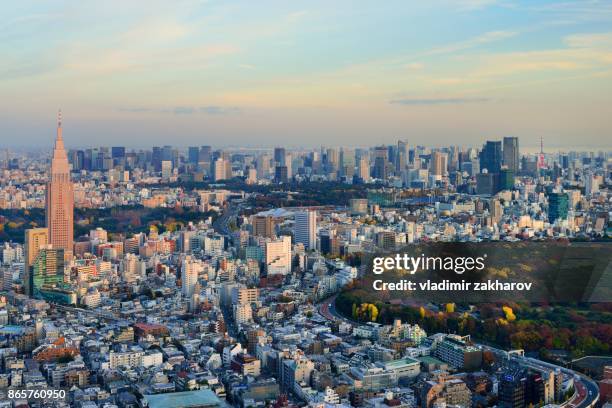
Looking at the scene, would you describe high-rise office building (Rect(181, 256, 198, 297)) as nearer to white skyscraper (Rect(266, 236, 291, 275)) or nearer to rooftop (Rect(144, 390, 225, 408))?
white skyscraper (Rect(266, 236, 291, 275))

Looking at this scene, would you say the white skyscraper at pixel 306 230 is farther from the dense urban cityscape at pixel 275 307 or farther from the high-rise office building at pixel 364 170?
the high-rise office building at pixel 364 170

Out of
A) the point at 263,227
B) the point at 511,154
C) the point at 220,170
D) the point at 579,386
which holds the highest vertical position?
the point at 511,154

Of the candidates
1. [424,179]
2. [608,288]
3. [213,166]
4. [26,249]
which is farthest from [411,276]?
[213,166]

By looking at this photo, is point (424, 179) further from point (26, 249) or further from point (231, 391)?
point (231, 391)

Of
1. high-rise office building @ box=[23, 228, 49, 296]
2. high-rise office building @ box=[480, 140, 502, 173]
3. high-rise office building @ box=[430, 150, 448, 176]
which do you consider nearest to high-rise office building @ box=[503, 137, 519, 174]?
high-rise office building @ box=[480, 140, 502, 173]

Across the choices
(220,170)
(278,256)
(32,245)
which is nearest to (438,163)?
(220,170)

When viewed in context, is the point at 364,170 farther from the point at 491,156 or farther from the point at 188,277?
the point at 188,277
